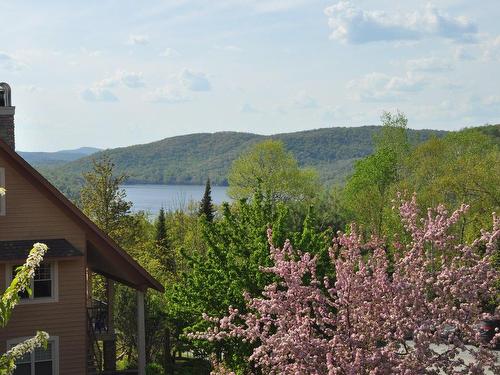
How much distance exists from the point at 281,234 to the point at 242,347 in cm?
341

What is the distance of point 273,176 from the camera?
242ft

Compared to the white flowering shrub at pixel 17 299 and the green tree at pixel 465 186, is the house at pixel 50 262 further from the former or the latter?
the green tree at pixel 465 186

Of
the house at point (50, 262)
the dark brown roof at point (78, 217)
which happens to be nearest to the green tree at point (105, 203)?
the dark brown roof at point (78, 217)

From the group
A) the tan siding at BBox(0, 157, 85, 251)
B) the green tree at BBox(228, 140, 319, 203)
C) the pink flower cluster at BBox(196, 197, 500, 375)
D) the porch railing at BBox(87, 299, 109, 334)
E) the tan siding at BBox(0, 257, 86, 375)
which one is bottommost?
the porch railing at BBox(87, 299, 109, 334)

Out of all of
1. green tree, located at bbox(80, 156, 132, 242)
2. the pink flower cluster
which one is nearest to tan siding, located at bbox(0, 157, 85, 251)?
the pink flower cluster

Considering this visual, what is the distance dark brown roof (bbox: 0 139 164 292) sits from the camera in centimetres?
2055

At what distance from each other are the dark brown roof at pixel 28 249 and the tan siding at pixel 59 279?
0.76 feet

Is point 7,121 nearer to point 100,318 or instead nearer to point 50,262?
point 50,262

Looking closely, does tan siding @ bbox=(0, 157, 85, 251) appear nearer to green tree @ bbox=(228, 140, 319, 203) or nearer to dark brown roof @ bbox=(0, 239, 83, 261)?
dark brown roof @ bbox=(0, 239, 83, 261)

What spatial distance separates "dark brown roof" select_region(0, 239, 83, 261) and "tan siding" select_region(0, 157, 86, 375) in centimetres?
23

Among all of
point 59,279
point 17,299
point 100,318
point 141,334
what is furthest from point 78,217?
point 17,299

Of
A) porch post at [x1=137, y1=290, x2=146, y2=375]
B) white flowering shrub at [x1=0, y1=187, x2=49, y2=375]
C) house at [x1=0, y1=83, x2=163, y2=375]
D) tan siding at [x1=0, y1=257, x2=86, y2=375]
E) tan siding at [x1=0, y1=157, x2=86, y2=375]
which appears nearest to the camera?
white flowering shrub at [x1=0, y1=187, x2=49, y2=375]

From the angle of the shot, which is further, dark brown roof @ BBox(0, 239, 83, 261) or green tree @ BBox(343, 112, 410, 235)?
green tree @ BBox(343, 112, 410, 235)

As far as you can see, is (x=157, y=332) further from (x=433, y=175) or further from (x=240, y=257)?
(x=433, y=175)
